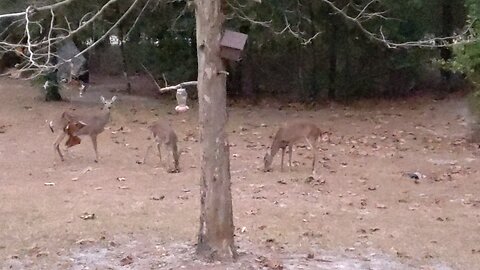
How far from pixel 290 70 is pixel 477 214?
41.0 ft

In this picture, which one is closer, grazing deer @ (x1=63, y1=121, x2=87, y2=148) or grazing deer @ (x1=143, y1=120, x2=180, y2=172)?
grazing deer @ (x1=143, y1=120, x2=180, y2=172)

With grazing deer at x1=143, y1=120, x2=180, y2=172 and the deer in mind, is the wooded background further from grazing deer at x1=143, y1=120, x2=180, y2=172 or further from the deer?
grazing deer at x1=143, y1=120, x2=180, y2=172

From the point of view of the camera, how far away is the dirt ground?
7664 mm

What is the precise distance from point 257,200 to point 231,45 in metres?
3.71

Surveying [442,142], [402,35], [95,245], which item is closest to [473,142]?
[442,142]

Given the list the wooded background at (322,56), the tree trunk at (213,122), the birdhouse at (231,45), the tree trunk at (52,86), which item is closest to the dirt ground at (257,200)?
the tree trunk at (213,122)

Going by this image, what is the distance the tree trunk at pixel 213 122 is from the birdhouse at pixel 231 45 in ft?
0.14

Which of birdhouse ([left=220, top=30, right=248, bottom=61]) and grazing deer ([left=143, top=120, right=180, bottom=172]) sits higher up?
birdhouse ([left=220, top=30, right=248, bottom=61])

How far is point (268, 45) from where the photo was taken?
20.8 metres

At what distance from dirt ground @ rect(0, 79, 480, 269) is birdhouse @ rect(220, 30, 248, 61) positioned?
67.9 inches

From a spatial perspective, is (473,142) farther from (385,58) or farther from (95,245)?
(95,245)

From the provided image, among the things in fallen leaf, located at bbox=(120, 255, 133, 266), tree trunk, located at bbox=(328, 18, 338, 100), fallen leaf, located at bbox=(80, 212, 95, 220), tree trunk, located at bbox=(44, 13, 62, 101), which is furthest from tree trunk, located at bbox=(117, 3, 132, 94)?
fallen leaf, located at bbox=(120, 255, 133, 266)

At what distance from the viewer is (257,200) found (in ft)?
33.2

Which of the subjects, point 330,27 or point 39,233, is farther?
point 330,27
